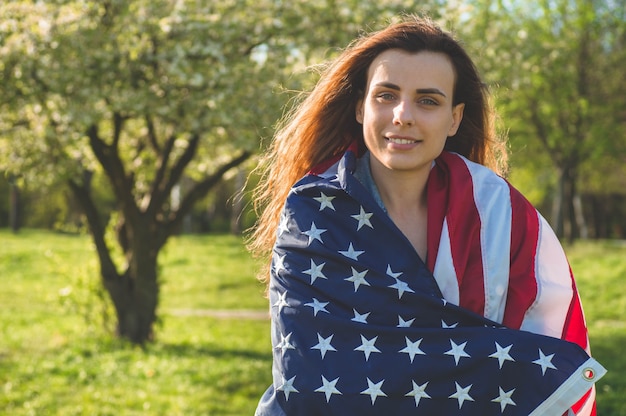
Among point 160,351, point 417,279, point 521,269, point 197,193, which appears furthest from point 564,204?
point 417,279

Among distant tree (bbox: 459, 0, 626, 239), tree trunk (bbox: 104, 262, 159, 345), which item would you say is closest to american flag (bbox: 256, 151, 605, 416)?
tree trunk (bbox: 104, 262, 159, 345)

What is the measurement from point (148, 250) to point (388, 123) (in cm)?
806

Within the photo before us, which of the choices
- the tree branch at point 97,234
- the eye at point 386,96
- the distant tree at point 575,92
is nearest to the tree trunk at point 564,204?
the distant tree at point 575,92

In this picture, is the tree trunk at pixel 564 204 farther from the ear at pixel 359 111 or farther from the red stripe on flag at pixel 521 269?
the red stripe on flag at pixel 521 269

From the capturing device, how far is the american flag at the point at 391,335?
2270mm

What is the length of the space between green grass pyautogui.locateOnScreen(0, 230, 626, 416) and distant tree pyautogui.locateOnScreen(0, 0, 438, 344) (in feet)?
5.60

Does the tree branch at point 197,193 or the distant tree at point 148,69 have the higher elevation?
the distant tree at point 148,69

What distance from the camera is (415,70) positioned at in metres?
2.57

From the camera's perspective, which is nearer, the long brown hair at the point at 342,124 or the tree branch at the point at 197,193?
the long brown hair at the point at 342,124

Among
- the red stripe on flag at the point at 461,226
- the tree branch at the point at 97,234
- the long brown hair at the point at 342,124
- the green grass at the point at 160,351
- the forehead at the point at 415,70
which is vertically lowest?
the green grass at the point at 160,351

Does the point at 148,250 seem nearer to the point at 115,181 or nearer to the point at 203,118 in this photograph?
the point at 115,181

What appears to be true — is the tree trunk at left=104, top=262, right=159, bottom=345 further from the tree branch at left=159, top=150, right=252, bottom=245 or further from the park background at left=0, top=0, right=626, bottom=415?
the tree branch at left=159, top=150, right=252, bottom=245

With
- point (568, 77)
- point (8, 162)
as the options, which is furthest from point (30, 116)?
point (568, 77)

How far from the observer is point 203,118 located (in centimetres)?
865
